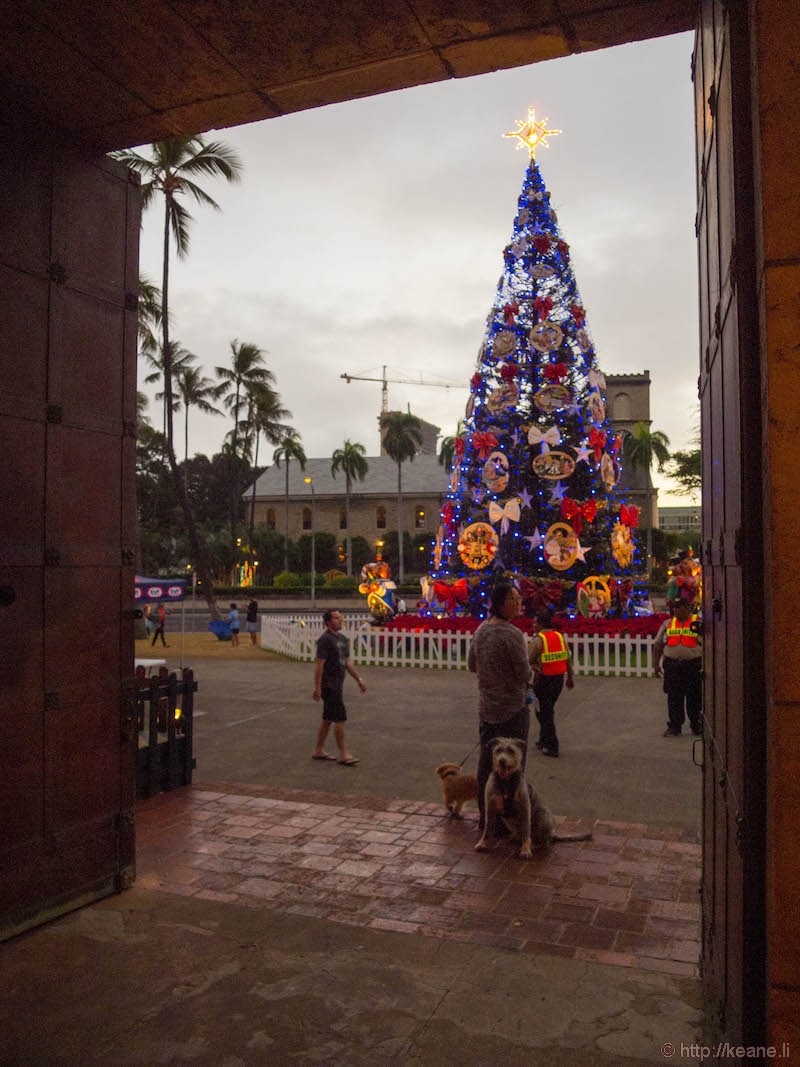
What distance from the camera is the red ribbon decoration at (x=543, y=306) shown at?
16.7 meters

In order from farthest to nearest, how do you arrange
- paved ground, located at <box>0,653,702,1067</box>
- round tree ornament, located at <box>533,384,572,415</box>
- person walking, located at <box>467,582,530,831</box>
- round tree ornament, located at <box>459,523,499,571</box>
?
round tree ornament, located at <box>533,384,572,415</box> < round tree ornament, located at <box>459,523,499,571</box> < person walking, located at <box>467,582,530,831</box> < paved ground, located at <box>0,653,702,1067</box>

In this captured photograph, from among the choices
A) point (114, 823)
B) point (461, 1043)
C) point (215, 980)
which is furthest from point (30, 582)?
point (461, 1043)

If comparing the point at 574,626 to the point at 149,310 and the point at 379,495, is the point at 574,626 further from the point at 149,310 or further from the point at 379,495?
the point at 379,495

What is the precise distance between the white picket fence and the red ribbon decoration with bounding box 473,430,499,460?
3911 millimetres

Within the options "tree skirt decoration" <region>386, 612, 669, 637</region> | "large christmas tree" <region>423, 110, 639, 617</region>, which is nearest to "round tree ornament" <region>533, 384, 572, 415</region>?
"large christmas tree" <region>423, 110, 639, 617</region>

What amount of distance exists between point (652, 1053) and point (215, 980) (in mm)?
1976

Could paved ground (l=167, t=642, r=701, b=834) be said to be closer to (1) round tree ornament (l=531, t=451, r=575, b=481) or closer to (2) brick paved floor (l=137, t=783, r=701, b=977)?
(2) brick paved floor (l=137, t=783, r=701, b=977)

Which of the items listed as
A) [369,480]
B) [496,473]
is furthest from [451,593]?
[369,480]

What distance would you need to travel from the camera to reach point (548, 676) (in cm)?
854

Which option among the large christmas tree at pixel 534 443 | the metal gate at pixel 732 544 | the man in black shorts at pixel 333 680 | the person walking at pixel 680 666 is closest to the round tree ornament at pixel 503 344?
the large christmas tree at pixel 534 443

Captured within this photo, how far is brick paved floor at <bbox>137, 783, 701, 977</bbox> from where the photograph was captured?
14.4 feet

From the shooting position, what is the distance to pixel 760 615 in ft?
7.23

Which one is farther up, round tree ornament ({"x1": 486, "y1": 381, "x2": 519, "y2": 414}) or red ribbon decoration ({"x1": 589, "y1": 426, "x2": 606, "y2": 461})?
round tree ornament ({"x1": 486, "y1": 381, "x2": 519, "y2": 414})

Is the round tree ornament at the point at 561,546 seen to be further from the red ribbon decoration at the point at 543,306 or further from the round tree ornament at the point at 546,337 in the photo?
the red ribbon decoration at the point at 543,306
